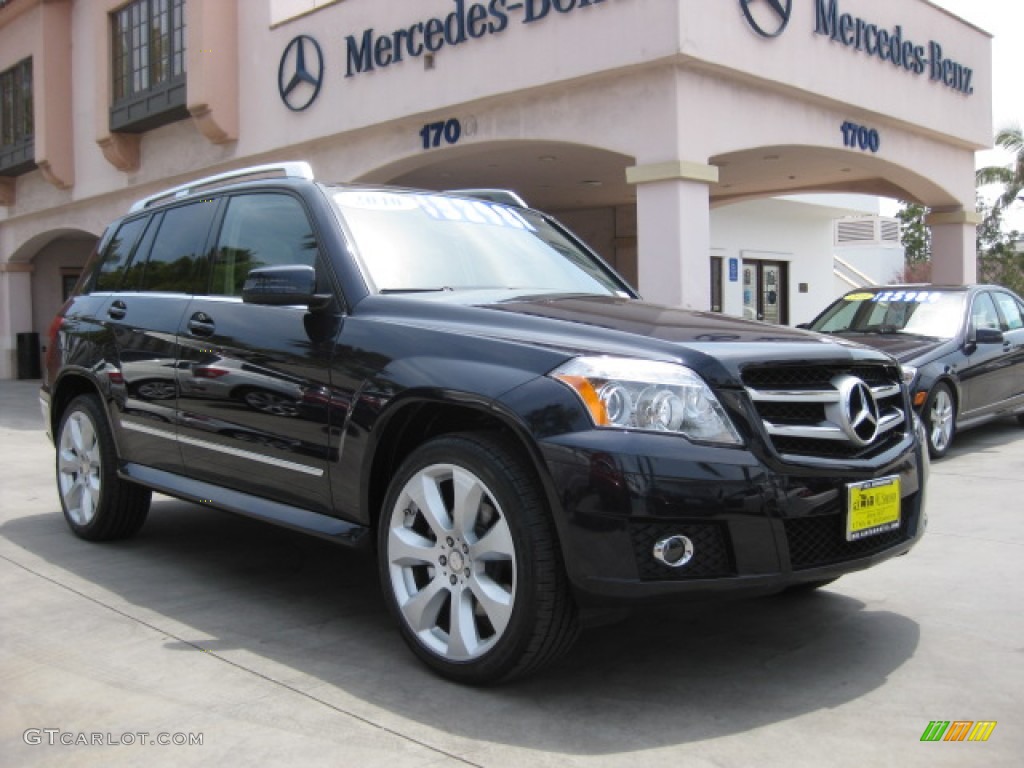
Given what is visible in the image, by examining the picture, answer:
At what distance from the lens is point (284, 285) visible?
395 cm

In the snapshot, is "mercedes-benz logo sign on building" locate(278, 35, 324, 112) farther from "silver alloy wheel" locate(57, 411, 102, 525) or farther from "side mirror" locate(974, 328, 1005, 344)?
"silver alloy wheel" locate(57, 411, 102, 525)

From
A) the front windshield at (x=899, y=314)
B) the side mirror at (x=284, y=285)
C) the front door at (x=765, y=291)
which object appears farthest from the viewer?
the front door at (x=765, y=291)

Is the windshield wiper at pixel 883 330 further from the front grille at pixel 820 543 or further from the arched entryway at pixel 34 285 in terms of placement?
the arched entryway at pixel 34 285

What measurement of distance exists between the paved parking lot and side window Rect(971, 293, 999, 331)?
14.7ft

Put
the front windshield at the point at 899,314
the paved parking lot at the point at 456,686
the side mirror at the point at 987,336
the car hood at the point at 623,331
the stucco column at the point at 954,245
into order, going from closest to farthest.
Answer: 1. the paved parking lot at the point at 456,686
2. the car hood at the point at 623,331
3. the side mirror at the point at 987,336
4. the front windshield at the point at 899,314
5. the stucco column at the point at 954,245

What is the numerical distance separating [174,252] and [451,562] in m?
2.74

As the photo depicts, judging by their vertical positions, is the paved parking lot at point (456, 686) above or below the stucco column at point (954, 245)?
below

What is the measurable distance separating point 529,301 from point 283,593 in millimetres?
1829

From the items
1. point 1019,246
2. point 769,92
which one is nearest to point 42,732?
point 769,92

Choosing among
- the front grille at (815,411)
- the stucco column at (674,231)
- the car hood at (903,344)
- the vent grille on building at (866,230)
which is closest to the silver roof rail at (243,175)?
the front grille at (815,411)

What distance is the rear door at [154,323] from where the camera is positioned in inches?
196

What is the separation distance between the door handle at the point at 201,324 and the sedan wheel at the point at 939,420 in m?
6.00

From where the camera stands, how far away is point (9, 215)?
76.2 feet

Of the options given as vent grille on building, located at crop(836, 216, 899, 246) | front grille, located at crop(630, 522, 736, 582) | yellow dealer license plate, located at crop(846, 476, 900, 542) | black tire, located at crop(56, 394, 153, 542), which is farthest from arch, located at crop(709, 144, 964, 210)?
vent grille on building, located at crop(836, 216, 899, 246)
